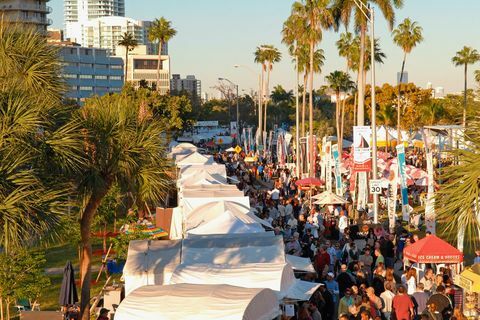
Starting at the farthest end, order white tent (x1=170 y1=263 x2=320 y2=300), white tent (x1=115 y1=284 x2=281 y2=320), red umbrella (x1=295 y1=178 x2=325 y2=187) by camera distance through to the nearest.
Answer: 1. red umbrella (x1=295 y1=178 x2=325 y2=187)
2. white tent (x1=170 y1=263 x2=320 y2=300)
3. white tent (x1=115 y1=284 x2=281 y2=320)

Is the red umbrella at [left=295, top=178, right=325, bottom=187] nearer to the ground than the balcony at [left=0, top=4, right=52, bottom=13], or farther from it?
nearer to the ground

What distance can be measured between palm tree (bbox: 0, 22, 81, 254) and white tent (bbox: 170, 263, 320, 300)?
2.95 metres

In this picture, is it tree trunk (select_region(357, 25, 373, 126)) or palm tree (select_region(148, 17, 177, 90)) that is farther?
palm tree (select_region(148, 17, 177, 90))

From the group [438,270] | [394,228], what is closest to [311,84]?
[394,228]

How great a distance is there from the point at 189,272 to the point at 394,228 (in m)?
15.0

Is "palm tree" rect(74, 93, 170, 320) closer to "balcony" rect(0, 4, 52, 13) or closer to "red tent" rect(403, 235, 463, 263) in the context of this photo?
"red tent" rect(403, 235, 463, 263)

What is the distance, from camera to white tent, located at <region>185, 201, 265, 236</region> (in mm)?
23959

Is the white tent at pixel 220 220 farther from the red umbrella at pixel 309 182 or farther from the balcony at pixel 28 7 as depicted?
the balcony at pixel 28 7

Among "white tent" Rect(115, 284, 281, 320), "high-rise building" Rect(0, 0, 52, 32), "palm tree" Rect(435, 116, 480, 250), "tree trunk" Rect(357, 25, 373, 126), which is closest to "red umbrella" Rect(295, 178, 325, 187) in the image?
"tree trunk" Rect(357, 25, 373, 126)

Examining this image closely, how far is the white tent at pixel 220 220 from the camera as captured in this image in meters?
24.0

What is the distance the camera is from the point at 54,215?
13.5m

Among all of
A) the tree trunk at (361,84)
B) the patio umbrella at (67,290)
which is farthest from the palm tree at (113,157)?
the tree trunk at (361,84)

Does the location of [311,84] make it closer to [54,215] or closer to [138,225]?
[138,225]

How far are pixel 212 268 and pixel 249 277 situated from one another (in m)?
0.89
